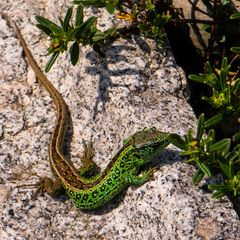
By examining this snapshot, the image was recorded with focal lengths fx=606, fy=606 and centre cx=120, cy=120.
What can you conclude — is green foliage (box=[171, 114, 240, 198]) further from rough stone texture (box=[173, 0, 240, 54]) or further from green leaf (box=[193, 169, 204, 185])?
rough stone texture (box=[173, 0, 240, 54])

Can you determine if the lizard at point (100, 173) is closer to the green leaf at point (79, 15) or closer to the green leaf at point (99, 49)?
the green leaf at point (99, 49)

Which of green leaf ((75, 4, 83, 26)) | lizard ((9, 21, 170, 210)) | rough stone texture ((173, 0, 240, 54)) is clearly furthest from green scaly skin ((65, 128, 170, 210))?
rough stone texture ((173, 0, 240, 54))

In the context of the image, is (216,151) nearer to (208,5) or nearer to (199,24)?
(208,5)

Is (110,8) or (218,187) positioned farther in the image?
(110,8)

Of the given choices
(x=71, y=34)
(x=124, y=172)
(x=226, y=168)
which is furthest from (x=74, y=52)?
(x=226, y=168)

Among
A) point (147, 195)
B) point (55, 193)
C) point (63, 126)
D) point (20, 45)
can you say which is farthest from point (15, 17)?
point (147, 195)

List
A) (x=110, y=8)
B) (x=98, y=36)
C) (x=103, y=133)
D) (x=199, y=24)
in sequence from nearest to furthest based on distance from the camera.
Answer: (x=110, y=8) → (x=98, y=36) → (x=103, y=133) → (x=199, y=24)

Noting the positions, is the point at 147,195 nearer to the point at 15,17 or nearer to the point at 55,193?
the point at 55,193
